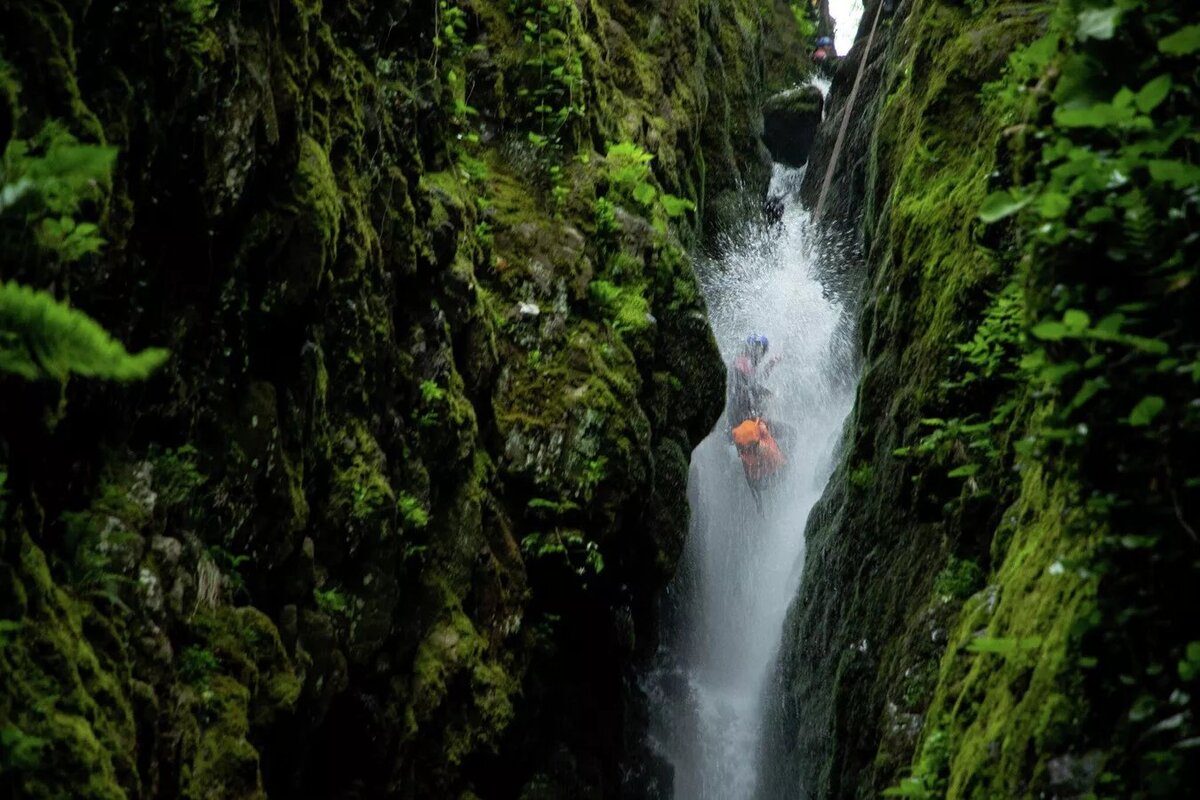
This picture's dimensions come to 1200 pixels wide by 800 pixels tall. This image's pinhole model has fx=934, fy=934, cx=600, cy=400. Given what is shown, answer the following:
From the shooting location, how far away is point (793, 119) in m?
23.4

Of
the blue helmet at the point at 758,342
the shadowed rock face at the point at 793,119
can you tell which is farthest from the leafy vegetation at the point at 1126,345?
the shadowed rock face at the point at 793,119

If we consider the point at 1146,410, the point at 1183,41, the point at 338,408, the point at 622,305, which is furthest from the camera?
the point at 622,305

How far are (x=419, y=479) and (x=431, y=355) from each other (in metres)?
0.90

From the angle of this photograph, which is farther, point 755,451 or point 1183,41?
point 755,451

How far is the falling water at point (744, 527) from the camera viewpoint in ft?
44.0

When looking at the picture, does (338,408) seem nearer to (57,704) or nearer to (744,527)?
(57,704)

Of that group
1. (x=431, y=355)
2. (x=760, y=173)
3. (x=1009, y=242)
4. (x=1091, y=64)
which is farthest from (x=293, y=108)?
(x=760, y=173)

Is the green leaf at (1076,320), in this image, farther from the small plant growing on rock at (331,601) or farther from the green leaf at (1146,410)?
the small plant growing on rock at (331,601)

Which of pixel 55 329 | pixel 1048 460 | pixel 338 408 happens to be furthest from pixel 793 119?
pixel 55 329

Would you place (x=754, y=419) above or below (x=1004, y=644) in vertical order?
above

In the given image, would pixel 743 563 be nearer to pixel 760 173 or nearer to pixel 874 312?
pixel 874 312

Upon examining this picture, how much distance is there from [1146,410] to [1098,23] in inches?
46.5

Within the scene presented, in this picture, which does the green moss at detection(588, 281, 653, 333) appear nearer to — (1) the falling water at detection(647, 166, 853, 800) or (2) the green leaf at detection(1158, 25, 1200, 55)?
(1) the falling water at detection(647, 166, 853, 800)

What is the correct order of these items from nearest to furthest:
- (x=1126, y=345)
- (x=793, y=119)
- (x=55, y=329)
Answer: (x=55, y=329)
(x=1126, y=345)
(x=793, y=119)
